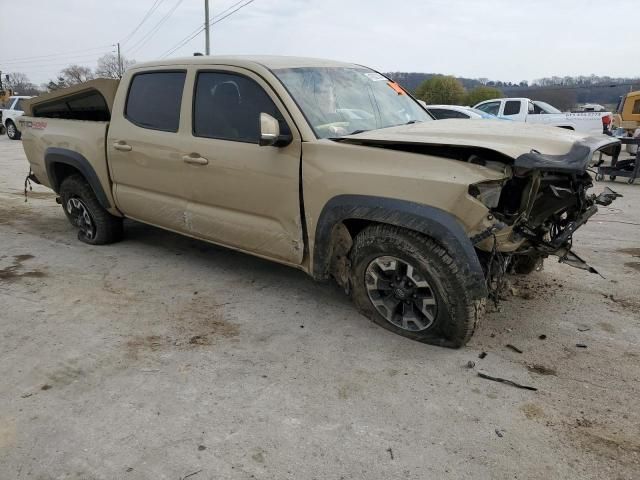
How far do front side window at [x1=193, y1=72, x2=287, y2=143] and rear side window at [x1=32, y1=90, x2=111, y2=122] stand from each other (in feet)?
5.34

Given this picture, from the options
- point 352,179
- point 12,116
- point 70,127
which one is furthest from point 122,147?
point 12,116

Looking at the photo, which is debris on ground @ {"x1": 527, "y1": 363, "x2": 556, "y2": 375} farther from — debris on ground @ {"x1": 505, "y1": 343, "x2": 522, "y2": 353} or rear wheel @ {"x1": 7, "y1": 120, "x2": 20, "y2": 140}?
rear wheel @ {"x1": 7, "y1": 120, "x2": 20, "y2": 140}

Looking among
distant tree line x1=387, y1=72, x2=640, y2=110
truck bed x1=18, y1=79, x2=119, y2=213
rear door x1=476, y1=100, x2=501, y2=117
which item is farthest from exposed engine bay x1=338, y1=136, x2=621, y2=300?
distant tree line x1=387, y1=72, x2=640, y2=110

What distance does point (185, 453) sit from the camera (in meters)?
2.44

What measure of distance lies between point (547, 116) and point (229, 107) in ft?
49.1

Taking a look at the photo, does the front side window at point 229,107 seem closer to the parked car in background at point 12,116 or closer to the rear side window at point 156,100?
the rear side window at point 156,100

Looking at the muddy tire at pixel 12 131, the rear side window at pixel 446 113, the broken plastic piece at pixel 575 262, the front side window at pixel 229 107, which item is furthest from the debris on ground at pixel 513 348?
the muddy tire at pixel 12 131

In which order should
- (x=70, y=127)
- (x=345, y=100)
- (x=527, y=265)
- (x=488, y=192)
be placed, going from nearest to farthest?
(x=488, y=192)
(x=345, y=100)
(x=527, y=265)
(x=70, y=127)

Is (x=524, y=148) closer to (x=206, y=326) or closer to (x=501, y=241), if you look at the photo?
(x=501, y=241)

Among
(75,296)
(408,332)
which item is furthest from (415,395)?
(75,296)

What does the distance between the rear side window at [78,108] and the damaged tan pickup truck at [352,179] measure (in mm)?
546

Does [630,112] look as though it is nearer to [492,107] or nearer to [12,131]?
[492,107]

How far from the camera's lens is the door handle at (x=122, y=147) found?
4703 mm

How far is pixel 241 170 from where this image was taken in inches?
151
